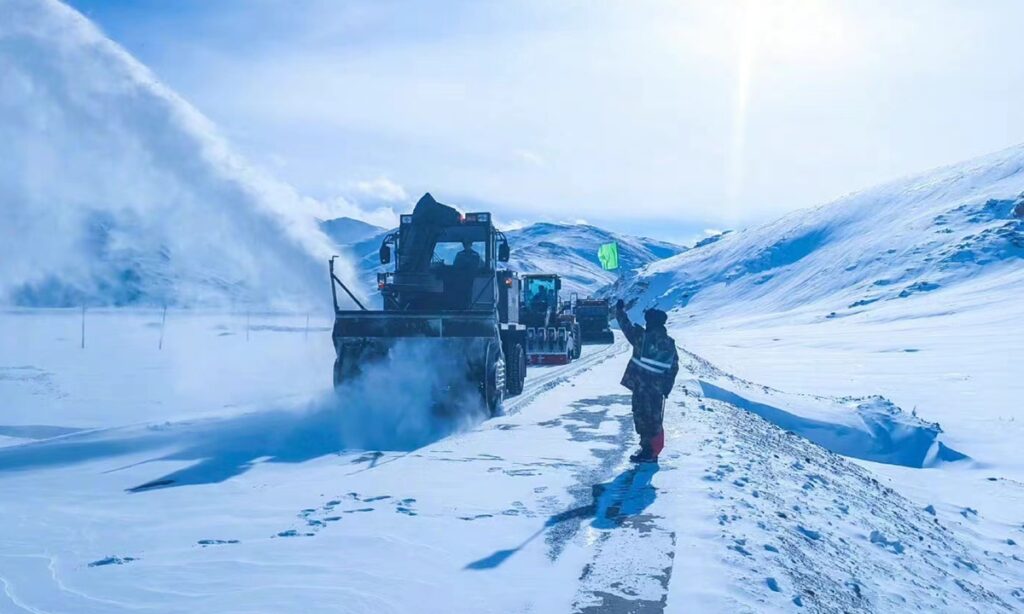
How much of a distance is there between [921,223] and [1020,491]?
13779cm

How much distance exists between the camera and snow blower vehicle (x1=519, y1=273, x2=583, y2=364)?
2988cm

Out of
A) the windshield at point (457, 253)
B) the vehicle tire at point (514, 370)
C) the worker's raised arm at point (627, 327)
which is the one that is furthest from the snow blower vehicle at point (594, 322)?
the worker's raised arm at point (627, 327)

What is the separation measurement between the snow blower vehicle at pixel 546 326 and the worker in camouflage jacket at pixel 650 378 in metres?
17.3

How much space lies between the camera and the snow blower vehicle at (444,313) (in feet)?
42.7

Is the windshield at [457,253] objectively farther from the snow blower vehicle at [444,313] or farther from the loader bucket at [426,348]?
the loader bucket at [426,348]

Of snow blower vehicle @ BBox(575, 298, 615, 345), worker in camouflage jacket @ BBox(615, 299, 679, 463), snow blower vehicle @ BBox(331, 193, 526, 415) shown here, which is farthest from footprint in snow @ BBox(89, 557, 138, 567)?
snow blower vehicle @ BBox(575, 298, 615, 345)

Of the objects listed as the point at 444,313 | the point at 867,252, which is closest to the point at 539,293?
the point at 444,313

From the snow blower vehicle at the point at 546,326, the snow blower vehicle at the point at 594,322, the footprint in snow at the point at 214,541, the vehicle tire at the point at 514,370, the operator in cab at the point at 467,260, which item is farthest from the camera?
the snow blower vehicle at the point at 594,322

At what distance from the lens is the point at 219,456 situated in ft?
33.3

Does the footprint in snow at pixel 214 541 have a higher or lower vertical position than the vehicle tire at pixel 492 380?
lower

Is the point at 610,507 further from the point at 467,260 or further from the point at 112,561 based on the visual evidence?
the point at 467,260

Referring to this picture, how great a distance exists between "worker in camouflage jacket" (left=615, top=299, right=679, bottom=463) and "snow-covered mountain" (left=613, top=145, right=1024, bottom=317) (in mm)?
89676

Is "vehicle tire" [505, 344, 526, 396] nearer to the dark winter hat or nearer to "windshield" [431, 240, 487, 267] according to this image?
"windshield" [431, 240, 487, 267]

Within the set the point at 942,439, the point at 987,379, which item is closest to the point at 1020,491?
the point at 942,439
